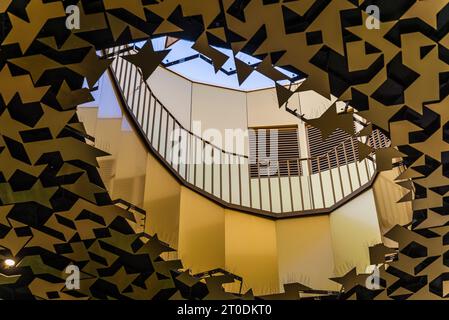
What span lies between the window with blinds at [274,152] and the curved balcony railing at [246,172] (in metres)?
0.03

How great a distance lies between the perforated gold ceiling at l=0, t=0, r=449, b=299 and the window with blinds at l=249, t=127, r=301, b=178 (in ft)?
14.5

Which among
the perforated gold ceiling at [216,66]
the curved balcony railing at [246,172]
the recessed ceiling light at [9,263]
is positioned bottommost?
the recessed ceiling light at [9,263]

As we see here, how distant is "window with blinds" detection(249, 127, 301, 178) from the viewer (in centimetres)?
1010

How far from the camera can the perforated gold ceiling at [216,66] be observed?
4.11 meters

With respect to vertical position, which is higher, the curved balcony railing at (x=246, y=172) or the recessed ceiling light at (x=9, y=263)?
the curved balcony railing at (x=246, y=172)

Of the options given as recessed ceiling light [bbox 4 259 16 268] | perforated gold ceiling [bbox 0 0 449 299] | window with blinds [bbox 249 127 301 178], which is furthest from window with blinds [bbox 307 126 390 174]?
recessed ceiling light [bbox 4 259 16 268]

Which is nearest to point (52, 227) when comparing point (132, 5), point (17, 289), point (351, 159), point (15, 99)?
point (17, 289)

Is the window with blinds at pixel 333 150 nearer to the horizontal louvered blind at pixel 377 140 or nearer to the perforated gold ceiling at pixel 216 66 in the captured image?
the horizontal louvered blind at pixel 377 140

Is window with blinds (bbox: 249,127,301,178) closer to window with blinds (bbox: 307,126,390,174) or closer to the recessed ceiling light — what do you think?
window with blinds (bbox: 307,126,390,174)

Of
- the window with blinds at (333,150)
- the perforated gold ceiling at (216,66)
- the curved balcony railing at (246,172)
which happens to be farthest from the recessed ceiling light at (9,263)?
the window with blinds at (333,150)

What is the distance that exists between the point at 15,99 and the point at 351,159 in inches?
254

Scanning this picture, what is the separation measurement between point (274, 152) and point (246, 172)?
107cm

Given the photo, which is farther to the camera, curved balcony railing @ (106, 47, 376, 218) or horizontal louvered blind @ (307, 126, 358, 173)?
horizontal louvered blind @ (307, 126, 358, 173)

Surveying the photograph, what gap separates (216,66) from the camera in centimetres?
445
